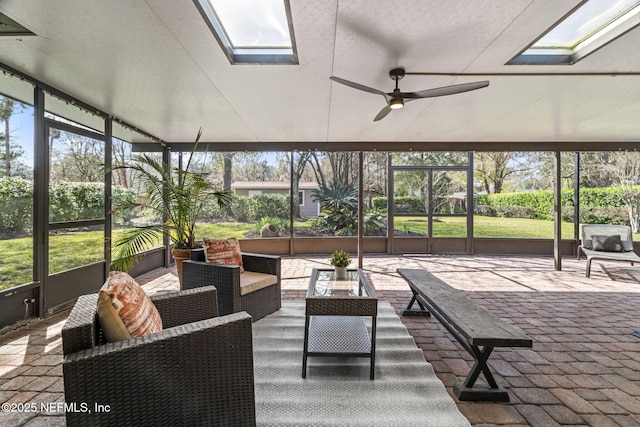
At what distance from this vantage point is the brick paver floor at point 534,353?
5.56 feet

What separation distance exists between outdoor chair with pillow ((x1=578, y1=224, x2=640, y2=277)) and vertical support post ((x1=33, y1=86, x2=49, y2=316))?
761 centimetres

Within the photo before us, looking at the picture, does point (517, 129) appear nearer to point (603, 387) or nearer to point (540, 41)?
point (540, 41)

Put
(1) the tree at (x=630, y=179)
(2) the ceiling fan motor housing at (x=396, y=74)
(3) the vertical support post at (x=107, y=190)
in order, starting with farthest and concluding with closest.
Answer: (1) the tree at (x=630, y=179) → (3) the vertical support post at (x=107, y=190) → (2) the ceiling fan motor housing at (x=396, y=74)

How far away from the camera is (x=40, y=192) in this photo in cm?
296

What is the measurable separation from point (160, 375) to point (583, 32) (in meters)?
3.62

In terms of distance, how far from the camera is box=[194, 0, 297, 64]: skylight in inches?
73.6

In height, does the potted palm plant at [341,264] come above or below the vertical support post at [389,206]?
below

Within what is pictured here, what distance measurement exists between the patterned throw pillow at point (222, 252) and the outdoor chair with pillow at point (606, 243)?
563 cm

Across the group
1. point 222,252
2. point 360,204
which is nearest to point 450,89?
point 222,252

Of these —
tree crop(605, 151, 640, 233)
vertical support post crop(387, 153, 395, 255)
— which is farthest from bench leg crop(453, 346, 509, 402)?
tree crop(605, 151, 640, 233)

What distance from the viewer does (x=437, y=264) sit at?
18.7 feet

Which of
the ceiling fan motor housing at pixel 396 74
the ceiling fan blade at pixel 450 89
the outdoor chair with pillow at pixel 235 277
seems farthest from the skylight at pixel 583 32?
the outdoor chair with pillow at pixel 235 277

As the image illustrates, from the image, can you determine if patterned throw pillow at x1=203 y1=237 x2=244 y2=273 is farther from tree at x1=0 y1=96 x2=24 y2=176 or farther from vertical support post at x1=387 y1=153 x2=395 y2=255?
vertical support post at x1=387 y1=153 x2=395 y2=255

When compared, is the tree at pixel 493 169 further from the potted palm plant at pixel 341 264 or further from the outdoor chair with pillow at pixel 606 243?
the potted palm plant at pixel 341 264
